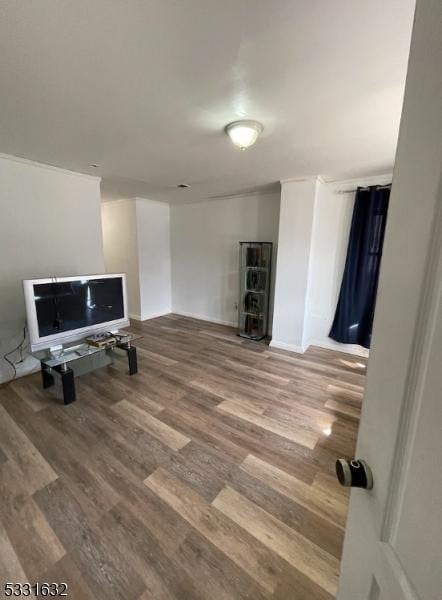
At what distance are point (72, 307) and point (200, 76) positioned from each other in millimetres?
2211

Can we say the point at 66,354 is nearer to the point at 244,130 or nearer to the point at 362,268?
the point at 244,130

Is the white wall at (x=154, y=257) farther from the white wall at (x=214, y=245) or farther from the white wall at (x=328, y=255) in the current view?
the white wall at (x=328, y=255)

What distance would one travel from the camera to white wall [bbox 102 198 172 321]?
4547mm

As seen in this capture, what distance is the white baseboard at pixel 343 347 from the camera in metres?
3.42

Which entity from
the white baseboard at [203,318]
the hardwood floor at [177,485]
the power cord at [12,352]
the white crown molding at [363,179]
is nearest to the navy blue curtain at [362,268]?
the white crown molding at [363,179]

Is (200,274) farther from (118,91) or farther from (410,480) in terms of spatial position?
(410,480)

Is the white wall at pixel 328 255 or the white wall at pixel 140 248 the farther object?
the white wall at pixel 140 248

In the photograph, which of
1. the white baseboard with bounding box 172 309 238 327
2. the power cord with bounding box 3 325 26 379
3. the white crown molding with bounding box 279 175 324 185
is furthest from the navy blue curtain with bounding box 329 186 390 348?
the power cord with bounding box 3 325 26 379

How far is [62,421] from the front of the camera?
2.08m

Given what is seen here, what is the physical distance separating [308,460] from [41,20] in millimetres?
2729

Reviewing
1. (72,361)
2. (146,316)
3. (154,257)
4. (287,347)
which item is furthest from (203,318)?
(72,361)

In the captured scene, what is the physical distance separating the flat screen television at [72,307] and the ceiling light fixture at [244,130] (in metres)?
1.86

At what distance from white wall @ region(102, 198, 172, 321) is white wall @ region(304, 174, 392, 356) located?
295 cm

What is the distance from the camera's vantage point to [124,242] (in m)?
4.70
